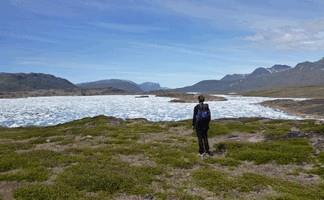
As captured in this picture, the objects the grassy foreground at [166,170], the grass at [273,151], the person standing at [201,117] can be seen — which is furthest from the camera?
the grass at [273,151]

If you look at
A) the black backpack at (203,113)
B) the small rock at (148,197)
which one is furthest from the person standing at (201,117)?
the small rock at (148,197)

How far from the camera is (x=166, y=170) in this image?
20.4 m

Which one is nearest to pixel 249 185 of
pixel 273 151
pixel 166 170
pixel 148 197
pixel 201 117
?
pixel 166 170

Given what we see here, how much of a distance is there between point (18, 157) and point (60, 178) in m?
5.97

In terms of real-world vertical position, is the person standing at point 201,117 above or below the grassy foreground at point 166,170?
above

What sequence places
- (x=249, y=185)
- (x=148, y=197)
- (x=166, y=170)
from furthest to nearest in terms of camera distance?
(x=166, y=170), (x=249, y=185), (x=148, y=197)

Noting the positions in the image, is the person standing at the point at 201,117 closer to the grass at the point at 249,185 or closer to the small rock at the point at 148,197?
the grass at the point at 249,185

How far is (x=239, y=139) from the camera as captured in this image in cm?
3198

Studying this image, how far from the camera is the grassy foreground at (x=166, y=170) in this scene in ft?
54.0

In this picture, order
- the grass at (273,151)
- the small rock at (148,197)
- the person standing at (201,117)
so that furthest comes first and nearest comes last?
the grass at (273,151), the person standing at (201,117), the small rock at (148,197)

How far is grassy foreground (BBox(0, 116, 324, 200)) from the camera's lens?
54.0 feet

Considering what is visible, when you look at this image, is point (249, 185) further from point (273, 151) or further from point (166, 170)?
point (273, 151)

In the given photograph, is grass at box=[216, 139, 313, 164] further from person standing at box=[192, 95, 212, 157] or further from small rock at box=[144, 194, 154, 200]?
small rock at box=[144, 194, 154, 200]

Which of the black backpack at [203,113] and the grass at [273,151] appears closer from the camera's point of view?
the black backpack at [203,113]
